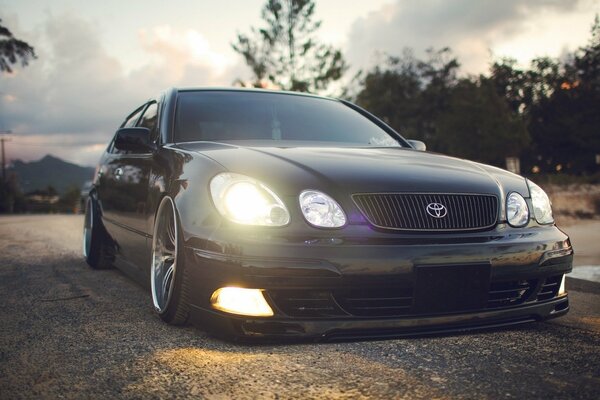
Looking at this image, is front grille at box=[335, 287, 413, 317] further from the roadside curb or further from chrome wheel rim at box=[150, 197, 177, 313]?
the roadside curb

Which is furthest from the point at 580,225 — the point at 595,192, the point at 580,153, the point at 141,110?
the point at 580,153

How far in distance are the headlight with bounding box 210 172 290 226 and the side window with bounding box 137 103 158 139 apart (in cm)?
148

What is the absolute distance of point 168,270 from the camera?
343cm

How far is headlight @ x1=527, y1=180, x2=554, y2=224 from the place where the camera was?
3250 millimetres

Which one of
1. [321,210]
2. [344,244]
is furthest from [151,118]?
[344,244]

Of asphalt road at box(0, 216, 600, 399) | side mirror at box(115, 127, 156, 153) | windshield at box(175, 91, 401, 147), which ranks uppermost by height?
windshield at box(175, 91, 401, 147)

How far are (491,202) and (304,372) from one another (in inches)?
49.9

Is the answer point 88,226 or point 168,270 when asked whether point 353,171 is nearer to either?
point 168,270

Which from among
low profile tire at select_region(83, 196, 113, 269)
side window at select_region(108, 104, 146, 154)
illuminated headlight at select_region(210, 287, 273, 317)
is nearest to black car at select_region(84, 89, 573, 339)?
illuminated headlight at select_region(210, 287, 273, 317)

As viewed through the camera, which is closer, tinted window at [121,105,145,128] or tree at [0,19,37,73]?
tinted window at [121,105,145,128]

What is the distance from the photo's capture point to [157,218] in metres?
3.61

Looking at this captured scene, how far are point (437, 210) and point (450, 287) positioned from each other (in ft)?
1.18

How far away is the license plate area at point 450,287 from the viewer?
2.68 metres

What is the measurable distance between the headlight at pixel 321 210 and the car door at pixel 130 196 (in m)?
1.38
